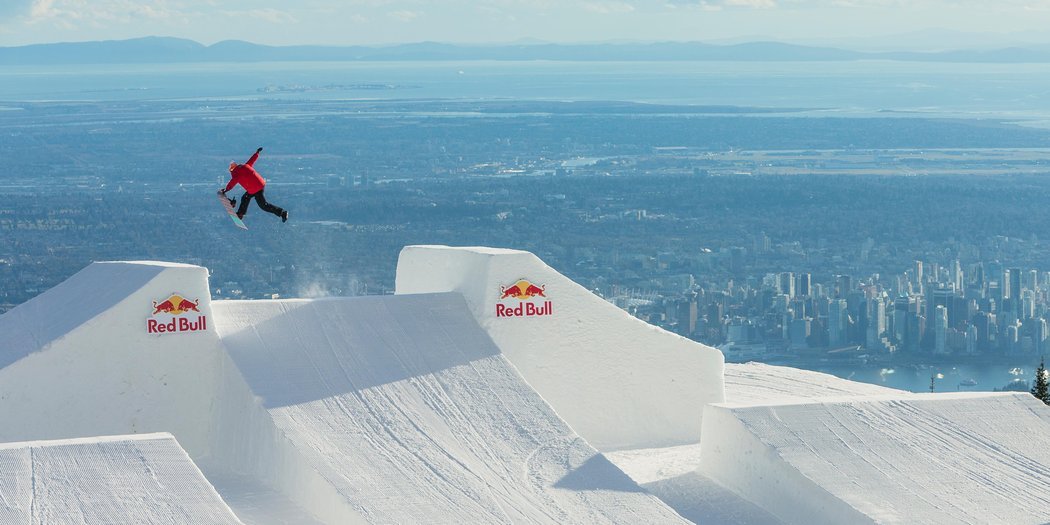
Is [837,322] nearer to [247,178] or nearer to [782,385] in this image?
[782,385]

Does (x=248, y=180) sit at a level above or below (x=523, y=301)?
above

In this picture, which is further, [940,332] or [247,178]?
[940,332]

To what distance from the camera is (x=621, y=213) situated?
8019 cm

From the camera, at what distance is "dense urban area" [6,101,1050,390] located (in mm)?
55375

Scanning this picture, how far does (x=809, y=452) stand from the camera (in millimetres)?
14594

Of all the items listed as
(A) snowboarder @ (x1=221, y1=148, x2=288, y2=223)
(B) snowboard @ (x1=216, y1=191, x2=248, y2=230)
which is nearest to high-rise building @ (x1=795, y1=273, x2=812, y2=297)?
(B) snowboard @ (x1=216, y1=191, x2=248, y2=230)

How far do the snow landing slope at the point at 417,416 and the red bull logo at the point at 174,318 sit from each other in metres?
0.35

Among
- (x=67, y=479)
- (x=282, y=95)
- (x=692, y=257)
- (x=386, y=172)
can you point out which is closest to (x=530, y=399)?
(x=67, y=479)

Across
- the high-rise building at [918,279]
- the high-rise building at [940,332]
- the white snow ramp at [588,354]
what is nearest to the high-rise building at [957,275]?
the high-rise building at [918,279]

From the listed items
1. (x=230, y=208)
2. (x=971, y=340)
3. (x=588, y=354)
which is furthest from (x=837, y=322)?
(x=230, y=208)

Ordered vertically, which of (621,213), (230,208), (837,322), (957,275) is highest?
(230,208)

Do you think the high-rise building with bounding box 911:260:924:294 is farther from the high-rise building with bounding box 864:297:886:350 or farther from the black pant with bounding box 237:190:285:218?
the black pant with bounding box 237:190:285:218

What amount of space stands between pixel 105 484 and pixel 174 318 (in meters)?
3.38

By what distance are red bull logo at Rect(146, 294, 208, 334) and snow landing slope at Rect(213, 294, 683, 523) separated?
1.15ft
